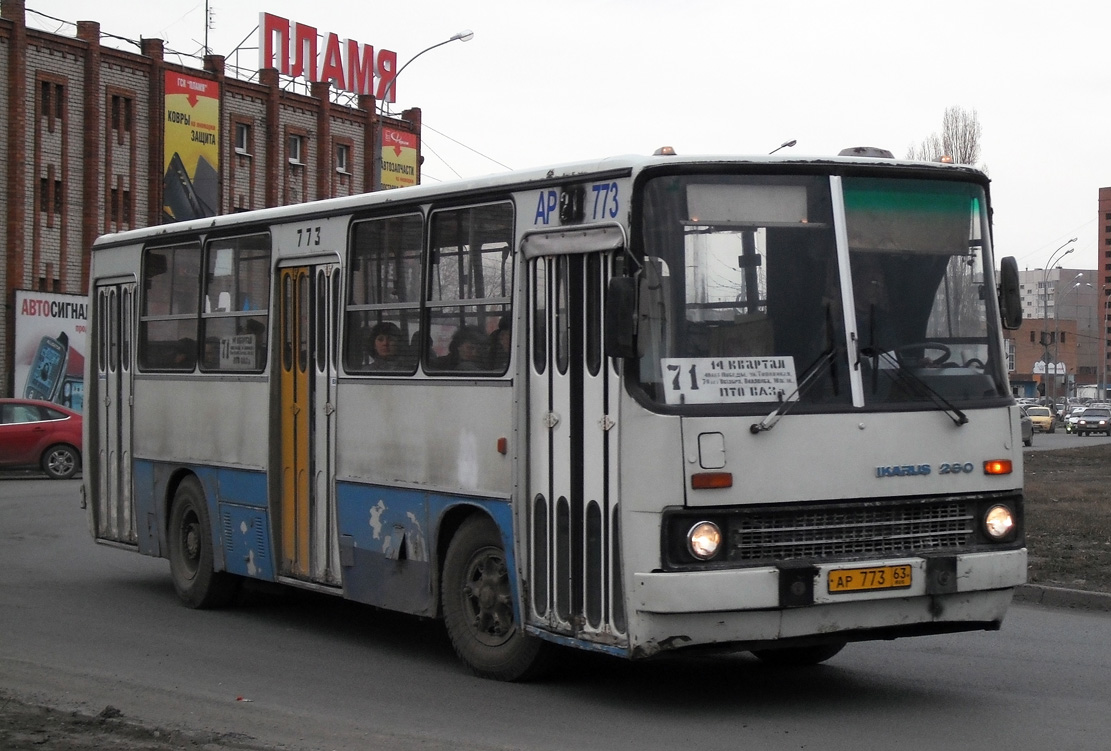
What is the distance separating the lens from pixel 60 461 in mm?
30297

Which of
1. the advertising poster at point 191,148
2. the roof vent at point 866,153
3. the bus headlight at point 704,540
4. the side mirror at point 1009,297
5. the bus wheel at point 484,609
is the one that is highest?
the advertising poster at point 191,148

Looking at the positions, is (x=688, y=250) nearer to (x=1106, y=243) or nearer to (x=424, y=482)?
(x=424, y=482)

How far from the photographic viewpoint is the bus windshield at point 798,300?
8.09 meters

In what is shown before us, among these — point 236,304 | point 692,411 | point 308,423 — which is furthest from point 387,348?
point 692,411

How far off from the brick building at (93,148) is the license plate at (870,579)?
122 feet

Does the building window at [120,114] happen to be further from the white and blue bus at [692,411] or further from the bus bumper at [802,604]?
the bus bumper at [802,604]

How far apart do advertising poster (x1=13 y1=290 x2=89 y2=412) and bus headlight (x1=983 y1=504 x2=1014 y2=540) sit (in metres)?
42.6

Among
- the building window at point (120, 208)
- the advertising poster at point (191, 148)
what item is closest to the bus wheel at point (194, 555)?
the building window at point (120, 208)

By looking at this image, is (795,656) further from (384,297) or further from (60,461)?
(60,461)

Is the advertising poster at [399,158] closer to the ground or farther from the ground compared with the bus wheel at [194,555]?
farther from the ground

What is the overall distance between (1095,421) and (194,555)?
71370mm

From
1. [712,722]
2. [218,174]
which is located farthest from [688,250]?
[218,174]

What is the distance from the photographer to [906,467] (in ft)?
27.2

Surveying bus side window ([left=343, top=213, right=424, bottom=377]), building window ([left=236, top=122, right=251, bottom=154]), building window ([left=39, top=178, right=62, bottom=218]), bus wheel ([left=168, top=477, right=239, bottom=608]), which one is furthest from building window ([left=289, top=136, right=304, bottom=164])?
bus side window ([left=343, top=213, right=424, bottom=377])
